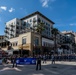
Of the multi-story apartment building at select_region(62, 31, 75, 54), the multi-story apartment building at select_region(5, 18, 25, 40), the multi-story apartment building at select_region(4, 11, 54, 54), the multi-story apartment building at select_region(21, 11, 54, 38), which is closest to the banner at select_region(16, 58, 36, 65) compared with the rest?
the multi-story apartment building at select_region(4, 11, 54, 54)

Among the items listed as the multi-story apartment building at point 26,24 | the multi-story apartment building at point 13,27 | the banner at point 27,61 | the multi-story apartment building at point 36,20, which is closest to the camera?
Answer: the banner at point 27,61

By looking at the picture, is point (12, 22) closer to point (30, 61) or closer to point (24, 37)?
point (24, 37)

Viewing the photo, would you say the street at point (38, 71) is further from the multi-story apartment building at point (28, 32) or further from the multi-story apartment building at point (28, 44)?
the multi-story apartment building at point (28, 32)

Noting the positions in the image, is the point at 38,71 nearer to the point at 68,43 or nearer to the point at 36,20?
the point at 36,20

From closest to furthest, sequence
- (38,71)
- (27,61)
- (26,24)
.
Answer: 1. (38,71)
2. (27,61)
3. (26,24)

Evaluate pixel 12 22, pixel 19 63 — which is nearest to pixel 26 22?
pixel 12 22

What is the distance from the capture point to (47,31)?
87750mm

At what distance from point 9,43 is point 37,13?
23590 millimetres

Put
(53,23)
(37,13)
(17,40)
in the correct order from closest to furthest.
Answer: (17,40) < (37,13) < (53,23)

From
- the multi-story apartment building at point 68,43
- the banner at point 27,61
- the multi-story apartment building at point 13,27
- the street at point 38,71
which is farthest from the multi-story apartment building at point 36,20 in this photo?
the street at point 38,71

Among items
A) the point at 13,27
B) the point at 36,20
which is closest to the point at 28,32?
the point at 36,20

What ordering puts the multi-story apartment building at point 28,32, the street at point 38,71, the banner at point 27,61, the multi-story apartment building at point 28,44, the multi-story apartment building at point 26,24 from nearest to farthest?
the street at point 38,71
the banner at point 27,61
the multi-story apartment building at point 28,44
the multi-story apartment building at point 28,32
the multi-story apartment building at point 26,24

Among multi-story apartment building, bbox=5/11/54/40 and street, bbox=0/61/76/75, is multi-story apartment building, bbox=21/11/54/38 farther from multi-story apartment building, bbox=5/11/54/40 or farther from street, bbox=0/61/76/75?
street, bbox=0/61/76/75

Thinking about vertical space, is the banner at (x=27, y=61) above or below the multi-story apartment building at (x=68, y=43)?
below
